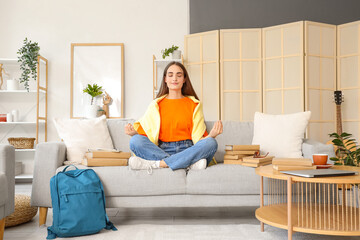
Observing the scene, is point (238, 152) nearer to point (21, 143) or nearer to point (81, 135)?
point (81, 135)

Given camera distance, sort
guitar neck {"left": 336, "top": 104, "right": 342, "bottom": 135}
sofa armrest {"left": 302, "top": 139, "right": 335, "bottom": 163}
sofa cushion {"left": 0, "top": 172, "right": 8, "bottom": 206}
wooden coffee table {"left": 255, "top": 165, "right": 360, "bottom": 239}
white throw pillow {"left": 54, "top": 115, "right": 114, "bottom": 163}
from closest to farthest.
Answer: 1. wooden coffee table {"left": 255, "top": 165, "right": 360, "bottom": 239}
2. sofa cushion {"left": 0, "top": 172, "right": 8, "bottom": 206}
3. sofa armrest {"left": 302, "top": 139, "right": 335, "bottom": 163}
4. white throw pillow {"left": 54, "top": 115, "right": 114, "bottom": 163}
5. guitar neck {"left": 336, "top": 104, "right": 342, "bottom": 135}

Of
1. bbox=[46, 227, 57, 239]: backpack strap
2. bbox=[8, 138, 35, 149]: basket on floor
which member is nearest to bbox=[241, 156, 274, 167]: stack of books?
bbox=[46, 227, 57, 239]: backpack strap

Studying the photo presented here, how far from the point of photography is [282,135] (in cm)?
275

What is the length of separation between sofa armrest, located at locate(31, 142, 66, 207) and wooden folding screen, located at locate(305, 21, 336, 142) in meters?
3.11

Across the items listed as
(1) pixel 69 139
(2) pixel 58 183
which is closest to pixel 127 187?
(2) pixel 58 183

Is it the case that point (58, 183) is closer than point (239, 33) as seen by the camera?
Yes

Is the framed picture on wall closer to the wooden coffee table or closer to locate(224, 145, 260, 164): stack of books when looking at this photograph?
locate(224, 145, 260, 164): stack of books

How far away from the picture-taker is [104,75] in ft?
16.2

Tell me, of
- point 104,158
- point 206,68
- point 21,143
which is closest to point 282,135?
point 104,158

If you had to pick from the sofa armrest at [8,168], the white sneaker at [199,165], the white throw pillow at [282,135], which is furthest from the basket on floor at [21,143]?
the white throw pillow at [282,135]

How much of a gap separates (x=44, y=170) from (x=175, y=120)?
1.05m

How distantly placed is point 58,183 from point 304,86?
3.28 metres

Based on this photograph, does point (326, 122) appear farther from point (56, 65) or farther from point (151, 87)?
point (56, 65)

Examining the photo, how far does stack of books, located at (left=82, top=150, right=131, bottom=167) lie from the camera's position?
2441 mm
